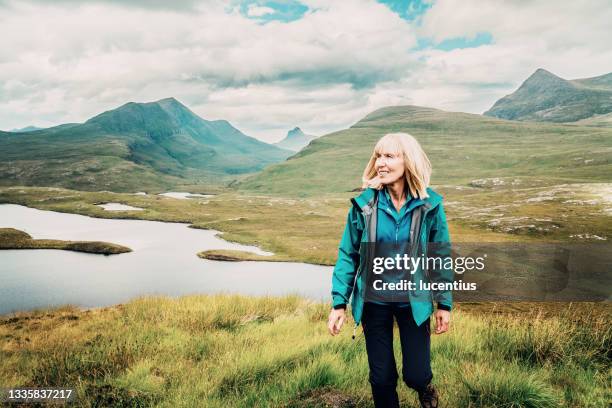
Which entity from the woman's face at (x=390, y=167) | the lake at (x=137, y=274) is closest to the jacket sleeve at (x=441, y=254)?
the woman's face at (x=390, y=167)

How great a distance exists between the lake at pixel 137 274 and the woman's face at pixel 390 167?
71.2 ft

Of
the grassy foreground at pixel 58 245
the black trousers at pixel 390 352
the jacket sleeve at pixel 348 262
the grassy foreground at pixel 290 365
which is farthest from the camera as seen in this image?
the grassy foreground at pixel 58 245

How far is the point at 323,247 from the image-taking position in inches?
2584

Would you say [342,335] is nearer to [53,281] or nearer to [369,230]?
[369,230]

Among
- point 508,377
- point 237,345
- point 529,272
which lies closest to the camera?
point 508,377

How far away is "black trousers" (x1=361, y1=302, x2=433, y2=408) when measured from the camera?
4.57m

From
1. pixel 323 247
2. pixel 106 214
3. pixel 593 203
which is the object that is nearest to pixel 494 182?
pixel 593 203

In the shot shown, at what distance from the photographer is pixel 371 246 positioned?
4.66 meters

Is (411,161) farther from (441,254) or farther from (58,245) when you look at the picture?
(58,245)

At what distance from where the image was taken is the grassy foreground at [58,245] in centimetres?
6188

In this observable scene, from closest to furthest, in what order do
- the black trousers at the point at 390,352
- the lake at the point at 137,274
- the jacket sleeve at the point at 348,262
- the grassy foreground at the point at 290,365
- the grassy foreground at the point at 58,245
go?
the black trousers at the point at 390,352 < the jacket sleeve at the point at 348,262 < the grassy foreground at the point at 290,365 < the lake at the point at 137,274 < the grassy foreground at the point at 58,245

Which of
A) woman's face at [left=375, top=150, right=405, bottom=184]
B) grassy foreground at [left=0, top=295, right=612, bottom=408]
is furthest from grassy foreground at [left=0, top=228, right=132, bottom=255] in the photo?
woman's face at [left=375, top=150, right=405, bottom=184]

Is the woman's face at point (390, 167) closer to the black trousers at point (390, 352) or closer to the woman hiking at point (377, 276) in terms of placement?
the woman hiking at point (377, 276)

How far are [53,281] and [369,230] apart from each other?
50.2 meters
